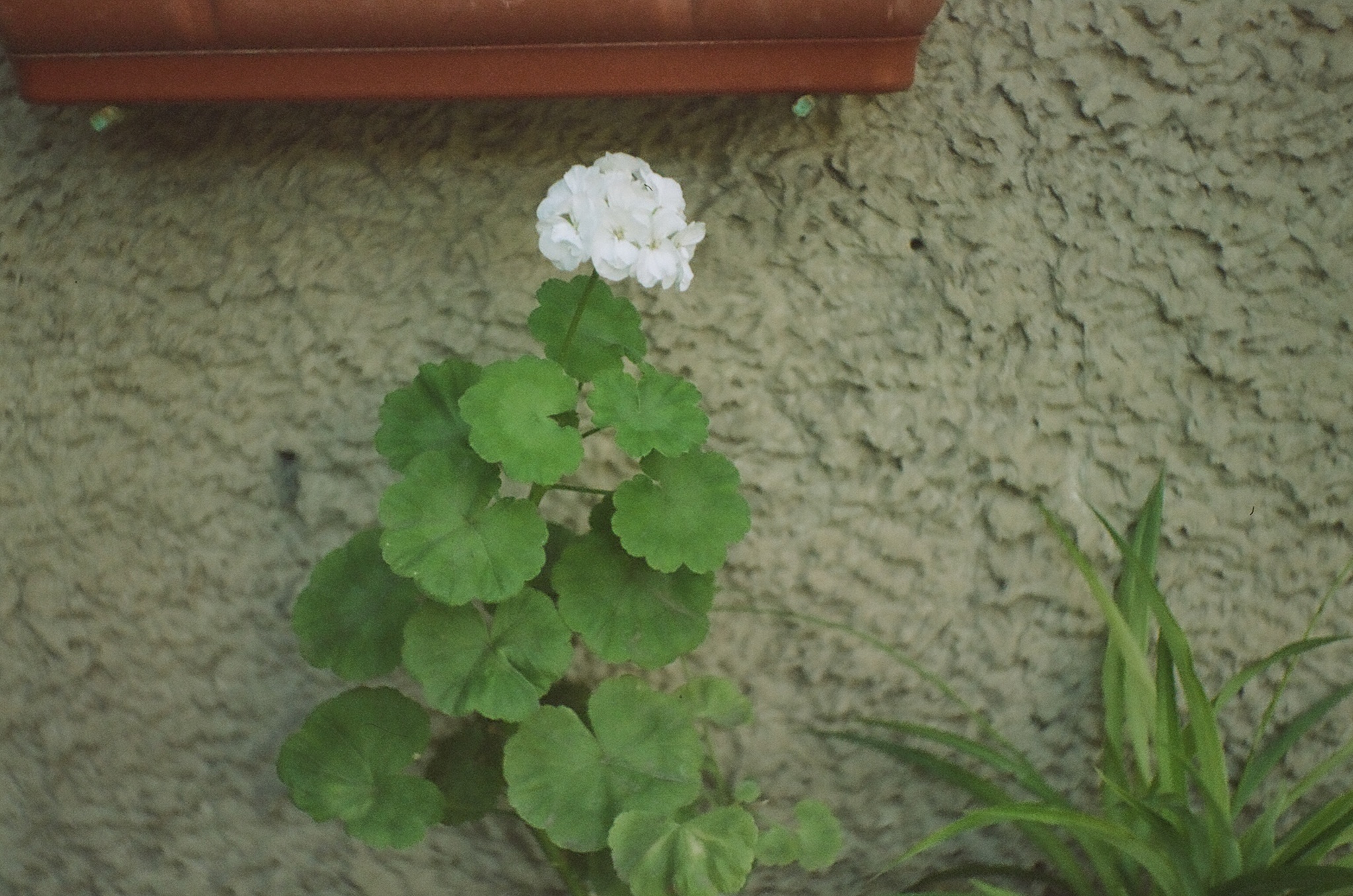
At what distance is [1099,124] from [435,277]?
73 centimetres

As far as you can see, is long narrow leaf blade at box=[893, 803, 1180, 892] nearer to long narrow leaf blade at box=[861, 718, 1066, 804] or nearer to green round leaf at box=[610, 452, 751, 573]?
long narrow leaf blade at box=[861, 718, 1066, 804]

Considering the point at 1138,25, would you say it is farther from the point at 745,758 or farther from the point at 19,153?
the point at 19,153

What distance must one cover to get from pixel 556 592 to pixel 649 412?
212 mm

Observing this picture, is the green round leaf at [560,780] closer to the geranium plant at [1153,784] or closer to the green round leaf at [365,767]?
the green round leaf at [365,767]

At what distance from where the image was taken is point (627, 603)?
96cm

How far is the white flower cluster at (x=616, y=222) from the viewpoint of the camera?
87 cm

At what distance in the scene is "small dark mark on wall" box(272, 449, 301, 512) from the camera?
1.13 meters

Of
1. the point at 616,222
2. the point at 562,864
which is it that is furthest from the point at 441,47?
the point at 562,864

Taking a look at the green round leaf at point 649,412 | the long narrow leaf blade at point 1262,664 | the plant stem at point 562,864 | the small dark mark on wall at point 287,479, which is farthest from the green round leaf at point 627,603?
the long narrow leaf blade at point 1262,664

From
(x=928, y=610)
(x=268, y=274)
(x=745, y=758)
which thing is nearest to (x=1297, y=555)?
(x=928, y=610)

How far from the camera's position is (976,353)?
1163mm

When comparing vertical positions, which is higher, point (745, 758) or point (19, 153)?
point (19, 153)

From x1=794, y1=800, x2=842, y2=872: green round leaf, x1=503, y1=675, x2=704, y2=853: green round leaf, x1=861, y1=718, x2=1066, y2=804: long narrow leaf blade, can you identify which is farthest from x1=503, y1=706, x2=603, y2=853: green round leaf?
x1=861, y1=718, x2=1066, y2=804: long narrow leaf blade

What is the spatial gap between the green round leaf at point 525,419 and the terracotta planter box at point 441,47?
269 millimetres
